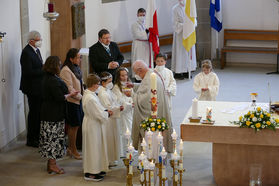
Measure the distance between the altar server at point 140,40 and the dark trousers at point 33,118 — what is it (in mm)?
4456

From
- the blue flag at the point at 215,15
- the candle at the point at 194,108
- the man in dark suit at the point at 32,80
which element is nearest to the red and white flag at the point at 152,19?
the blue flag at the point at 215,15

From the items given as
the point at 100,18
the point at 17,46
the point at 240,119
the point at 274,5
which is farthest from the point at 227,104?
the point at 274,5

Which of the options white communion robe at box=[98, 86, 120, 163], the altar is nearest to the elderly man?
the altar

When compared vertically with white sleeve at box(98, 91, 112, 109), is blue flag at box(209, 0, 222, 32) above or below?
above

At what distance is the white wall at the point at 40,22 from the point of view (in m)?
8.79

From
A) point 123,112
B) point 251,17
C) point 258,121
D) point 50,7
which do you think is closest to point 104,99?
point 123,112

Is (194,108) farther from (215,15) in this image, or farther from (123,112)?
(215,15)

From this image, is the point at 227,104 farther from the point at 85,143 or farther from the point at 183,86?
the point at 183,86

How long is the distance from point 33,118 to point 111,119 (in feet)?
5.15

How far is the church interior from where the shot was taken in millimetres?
6887

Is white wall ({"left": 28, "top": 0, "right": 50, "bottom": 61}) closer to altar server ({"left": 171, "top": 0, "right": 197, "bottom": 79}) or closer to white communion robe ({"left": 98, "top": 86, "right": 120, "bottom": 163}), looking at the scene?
white communion robe ({"left": 98, "top": 86, "right": 120, "bottom": 163})

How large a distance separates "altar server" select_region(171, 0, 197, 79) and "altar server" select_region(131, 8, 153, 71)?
101cm

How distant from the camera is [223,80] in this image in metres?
12.7

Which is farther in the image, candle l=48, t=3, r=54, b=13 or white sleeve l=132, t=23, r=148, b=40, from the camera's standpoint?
white sleeve l=132, t=23, r=148, b=40
